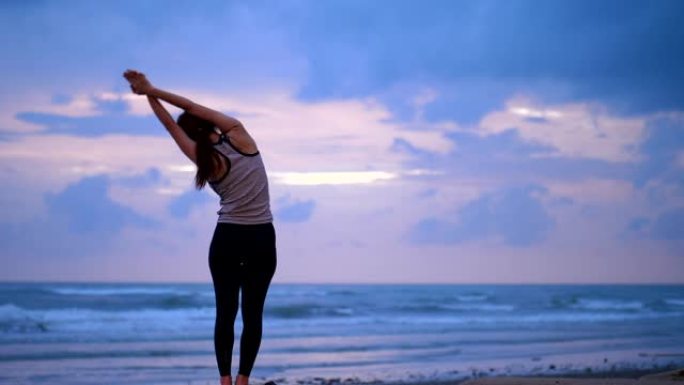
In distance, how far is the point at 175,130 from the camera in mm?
4945

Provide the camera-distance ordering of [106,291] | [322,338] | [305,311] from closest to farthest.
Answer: [322,338], [305,311], [106,291]

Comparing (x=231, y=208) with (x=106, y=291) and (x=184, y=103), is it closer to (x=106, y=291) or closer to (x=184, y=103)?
(x=184, y=103)

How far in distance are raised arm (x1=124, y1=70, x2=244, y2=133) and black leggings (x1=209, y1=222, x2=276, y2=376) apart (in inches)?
19.7

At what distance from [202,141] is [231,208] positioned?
14.8 inches

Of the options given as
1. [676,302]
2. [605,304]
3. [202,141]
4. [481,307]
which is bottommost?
[202,141]

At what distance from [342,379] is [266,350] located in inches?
205

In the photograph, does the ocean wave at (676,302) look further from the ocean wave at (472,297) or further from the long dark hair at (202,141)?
the long dark hair at (202,141)

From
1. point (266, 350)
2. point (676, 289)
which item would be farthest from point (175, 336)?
point (676, 289)

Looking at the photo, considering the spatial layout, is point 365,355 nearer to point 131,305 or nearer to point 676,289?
point 131,305

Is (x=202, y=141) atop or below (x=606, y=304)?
below

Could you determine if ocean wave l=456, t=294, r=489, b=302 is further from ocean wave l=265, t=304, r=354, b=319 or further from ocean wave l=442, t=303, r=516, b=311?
ocean wave l=265, t=304, r=354, b=319

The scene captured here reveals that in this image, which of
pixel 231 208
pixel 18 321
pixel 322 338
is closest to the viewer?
pixel 231 208

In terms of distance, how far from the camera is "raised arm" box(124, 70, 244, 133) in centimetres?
487

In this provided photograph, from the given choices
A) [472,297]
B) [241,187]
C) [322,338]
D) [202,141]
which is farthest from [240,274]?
[472,297]
